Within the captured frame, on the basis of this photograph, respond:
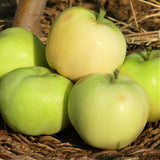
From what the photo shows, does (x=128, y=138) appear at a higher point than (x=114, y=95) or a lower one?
lower

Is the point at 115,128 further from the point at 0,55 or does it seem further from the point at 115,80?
the point at 0,55

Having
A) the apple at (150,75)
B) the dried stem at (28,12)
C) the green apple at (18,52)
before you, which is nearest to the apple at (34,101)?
the green apple at (18,52)

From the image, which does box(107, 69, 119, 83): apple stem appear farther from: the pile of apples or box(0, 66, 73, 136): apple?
box(0, 66, 73, 136): apple

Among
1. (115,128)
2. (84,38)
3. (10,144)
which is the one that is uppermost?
(84,38)

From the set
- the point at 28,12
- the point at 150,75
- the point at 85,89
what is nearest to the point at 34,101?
the point at 85,89

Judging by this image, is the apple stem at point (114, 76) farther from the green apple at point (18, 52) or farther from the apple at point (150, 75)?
the green apple at point (18, 52)

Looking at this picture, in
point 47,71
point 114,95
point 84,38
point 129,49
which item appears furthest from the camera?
point 129,49

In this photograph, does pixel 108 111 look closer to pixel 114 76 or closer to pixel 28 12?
pixel 114 76

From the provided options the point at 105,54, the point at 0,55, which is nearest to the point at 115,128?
the point at 105,54
